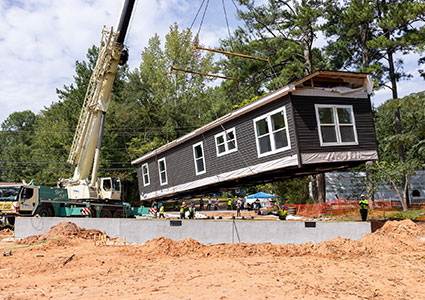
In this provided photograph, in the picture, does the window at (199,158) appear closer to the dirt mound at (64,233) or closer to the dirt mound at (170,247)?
the dirt mound at (64,233)

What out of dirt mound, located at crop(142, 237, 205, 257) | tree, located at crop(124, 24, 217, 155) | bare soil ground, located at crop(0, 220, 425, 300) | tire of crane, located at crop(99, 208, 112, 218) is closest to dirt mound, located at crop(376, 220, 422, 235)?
bare soil ground, located at crop(0, 220, 425, 300)

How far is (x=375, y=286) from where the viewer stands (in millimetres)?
7809

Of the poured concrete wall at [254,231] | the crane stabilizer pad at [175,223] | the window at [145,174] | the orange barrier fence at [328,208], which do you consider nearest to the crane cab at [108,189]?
the window at [145,174]

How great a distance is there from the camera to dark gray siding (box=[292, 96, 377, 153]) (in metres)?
12.3

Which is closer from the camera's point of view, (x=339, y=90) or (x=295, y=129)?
(x=295, y=129)

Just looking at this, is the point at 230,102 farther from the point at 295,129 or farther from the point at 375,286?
the point at 375,286

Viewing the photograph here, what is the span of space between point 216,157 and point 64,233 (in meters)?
6.92

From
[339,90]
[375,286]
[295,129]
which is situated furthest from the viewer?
[339,90]

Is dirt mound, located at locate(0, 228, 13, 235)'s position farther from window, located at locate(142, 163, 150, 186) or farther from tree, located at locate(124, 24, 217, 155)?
tree, located at locate(124, 24, 217, 155)

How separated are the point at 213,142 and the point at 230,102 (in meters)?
17.7

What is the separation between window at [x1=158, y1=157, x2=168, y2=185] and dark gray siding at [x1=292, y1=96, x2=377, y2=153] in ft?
31.9

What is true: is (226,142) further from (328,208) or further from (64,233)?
(328,208)

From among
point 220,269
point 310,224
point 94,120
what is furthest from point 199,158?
point 220,269

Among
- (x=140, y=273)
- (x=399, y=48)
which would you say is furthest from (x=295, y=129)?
(x=399, y=48)
